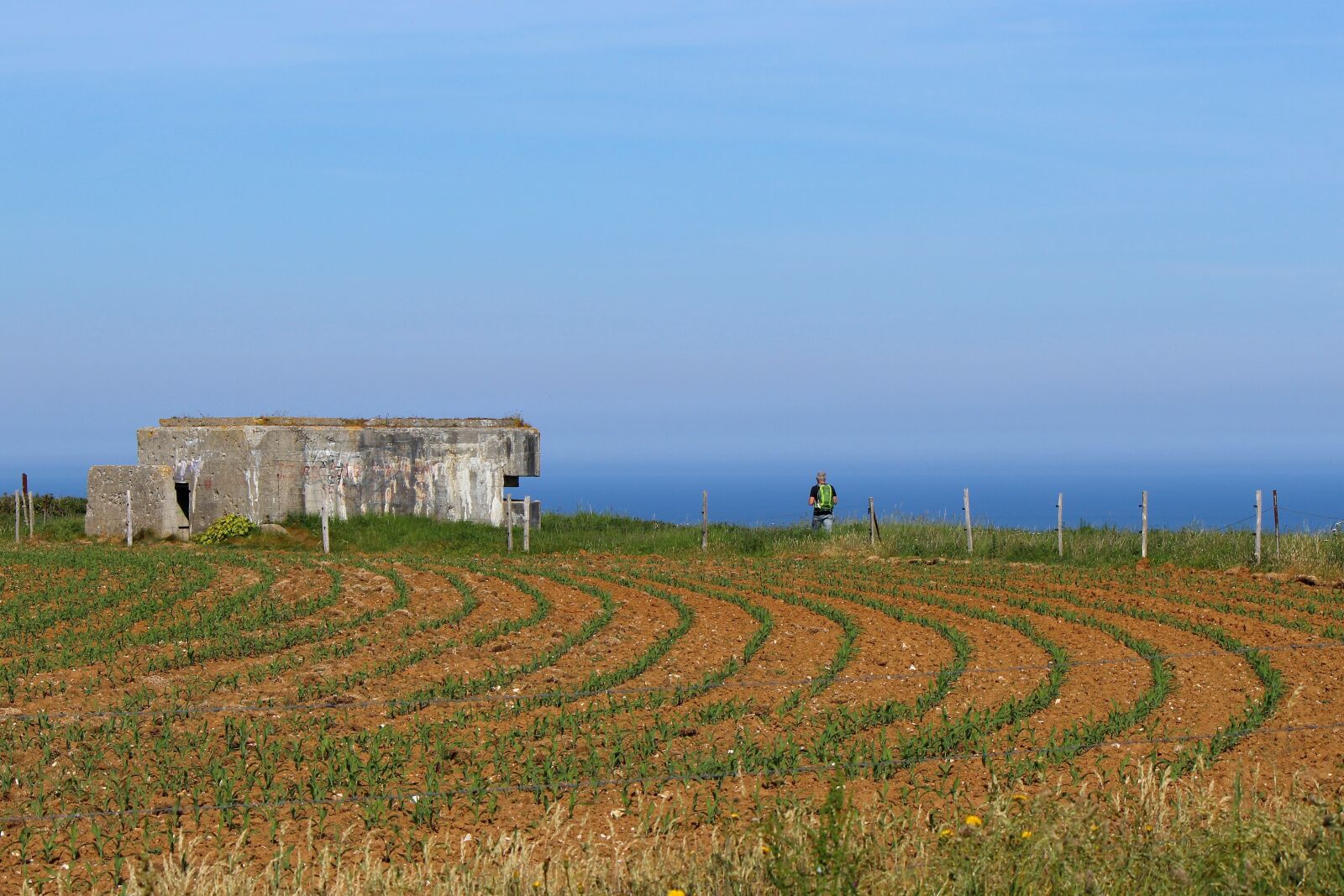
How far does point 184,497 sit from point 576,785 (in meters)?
25.1

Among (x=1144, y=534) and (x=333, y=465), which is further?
(x=333, y=465)

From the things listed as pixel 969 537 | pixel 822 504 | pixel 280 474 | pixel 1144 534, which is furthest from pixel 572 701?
pixel 280 474

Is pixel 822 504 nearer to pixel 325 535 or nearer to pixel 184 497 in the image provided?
pixel 325 535

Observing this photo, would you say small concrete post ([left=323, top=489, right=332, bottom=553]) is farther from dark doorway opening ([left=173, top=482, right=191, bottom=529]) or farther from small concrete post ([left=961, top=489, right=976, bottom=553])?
small concrete post ([left=961, top=489, right=976, bottom=553])

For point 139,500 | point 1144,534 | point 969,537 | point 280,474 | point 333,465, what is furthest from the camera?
point 333,465

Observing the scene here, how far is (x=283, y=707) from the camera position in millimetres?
11023

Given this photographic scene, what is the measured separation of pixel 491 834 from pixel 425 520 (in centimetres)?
2360

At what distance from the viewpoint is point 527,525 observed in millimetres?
29500

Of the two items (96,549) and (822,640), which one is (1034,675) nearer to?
(822,640)

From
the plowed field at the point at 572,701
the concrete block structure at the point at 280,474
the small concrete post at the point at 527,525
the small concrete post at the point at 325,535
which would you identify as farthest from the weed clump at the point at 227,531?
the plowed field at the point at 572,701

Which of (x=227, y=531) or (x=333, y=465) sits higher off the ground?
(x=333, y=465)

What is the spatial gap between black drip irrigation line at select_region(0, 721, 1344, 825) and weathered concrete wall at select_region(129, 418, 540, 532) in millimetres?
22410

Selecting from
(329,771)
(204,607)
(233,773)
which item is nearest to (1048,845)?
(329,771)

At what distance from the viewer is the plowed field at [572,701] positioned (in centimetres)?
901
